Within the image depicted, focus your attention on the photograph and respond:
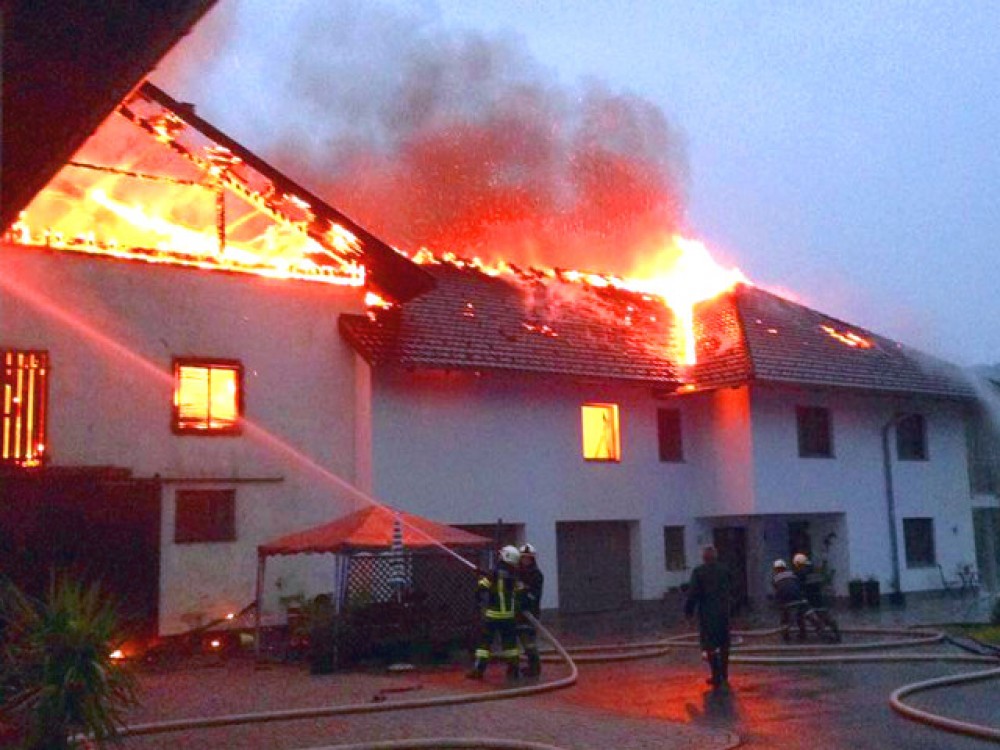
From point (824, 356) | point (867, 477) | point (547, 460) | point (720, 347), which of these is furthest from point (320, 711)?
point (867, 477)

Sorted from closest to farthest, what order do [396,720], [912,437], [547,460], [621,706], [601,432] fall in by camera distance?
[396,720]
[621,706]
[547,460]
[601,432]
[912,437]

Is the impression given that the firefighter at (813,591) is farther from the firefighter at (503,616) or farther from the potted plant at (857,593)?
the potted plant at (857,593)

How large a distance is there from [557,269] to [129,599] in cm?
1379

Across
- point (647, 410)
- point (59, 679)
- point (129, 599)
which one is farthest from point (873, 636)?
point (59, 679)

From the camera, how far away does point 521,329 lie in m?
25.0

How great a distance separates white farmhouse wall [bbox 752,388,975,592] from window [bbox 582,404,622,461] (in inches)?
126

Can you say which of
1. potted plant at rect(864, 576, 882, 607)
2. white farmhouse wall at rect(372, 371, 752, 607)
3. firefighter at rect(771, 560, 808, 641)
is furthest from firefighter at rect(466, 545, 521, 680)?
potted plant at rect(864, 576, 882, 607)

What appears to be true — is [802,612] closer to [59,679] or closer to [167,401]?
[167,401]

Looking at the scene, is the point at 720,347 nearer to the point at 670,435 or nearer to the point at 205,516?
the point at 670,435

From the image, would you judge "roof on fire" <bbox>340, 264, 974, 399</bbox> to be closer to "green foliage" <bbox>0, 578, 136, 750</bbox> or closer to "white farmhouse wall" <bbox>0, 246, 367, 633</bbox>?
"white farmhouse wall" <bbox>0, 246, 367, 633</bbox>

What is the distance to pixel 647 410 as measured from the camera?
86.9ft

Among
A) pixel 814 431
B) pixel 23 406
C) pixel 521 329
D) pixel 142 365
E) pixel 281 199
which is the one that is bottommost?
pixel 23 406

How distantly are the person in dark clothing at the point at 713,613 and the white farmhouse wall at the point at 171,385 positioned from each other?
9347mm

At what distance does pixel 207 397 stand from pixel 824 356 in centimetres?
1472
